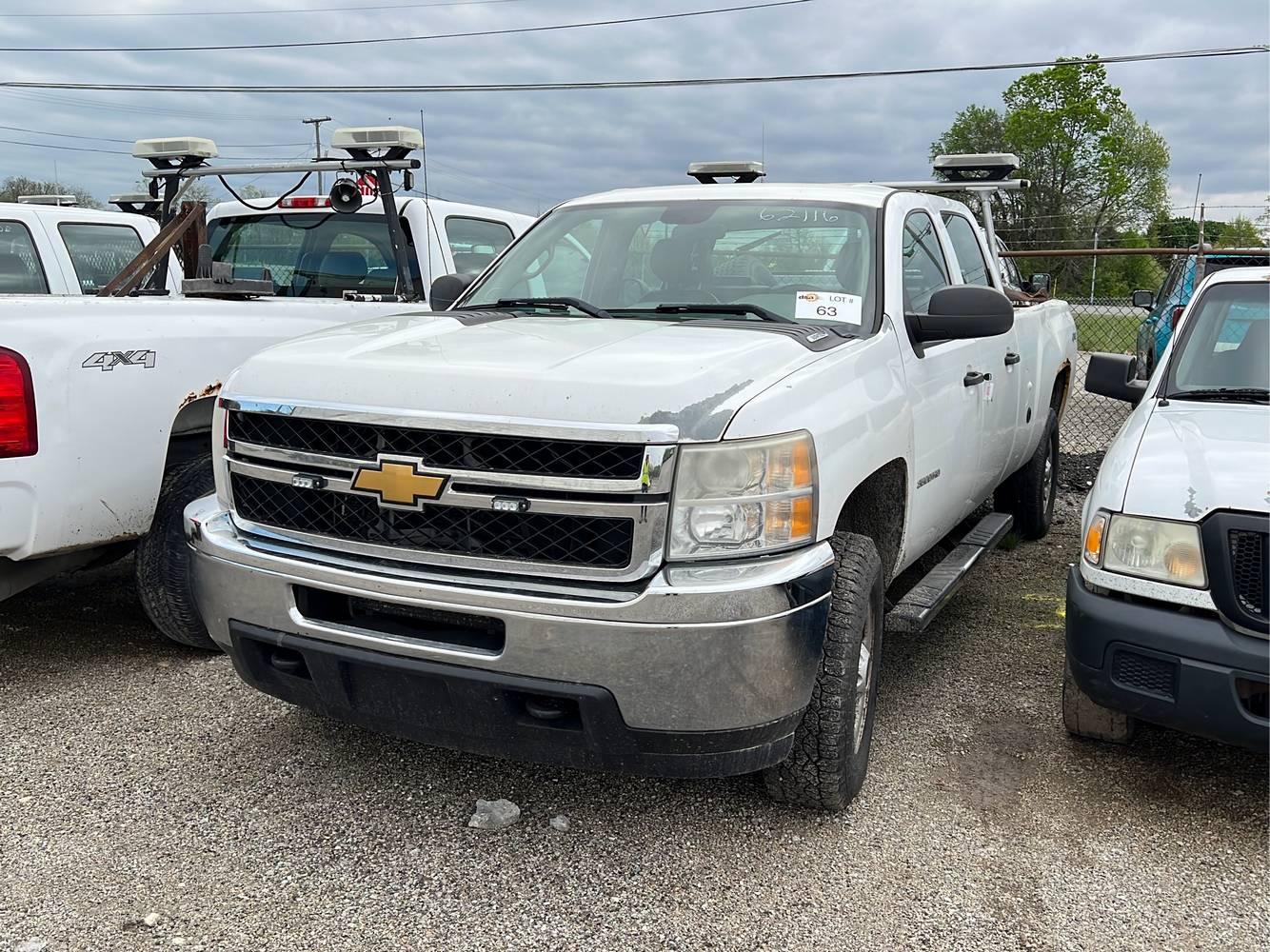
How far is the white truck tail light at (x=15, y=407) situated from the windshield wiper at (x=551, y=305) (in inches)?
60.0

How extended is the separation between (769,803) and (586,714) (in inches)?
39.3

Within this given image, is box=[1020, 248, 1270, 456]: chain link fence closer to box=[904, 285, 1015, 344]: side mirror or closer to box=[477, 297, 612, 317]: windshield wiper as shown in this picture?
box=[904, 285, 1015, 344]: side mirror

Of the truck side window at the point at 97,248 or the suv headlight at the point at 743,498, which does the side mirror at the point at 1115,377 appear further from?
the truck side window at the point at 97,248

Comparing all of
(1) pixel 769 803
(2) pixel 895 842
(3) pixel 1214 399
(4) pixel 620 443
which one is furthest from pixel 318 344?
(3) pixel 1214 399

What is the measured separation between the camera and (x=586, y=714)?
8.95 ft

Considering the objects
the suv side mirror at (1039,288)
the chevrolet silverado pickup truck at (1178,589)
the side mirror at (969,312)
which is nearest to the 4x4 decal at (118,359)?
the side mirror at (969,312)

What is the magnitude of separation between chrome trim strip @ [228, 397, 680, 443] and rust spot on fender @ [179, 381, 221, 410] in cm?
135

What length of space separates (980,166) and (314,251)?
4016 millimetres

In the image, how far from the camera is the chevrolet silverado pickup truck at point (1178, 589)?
9.99 ft

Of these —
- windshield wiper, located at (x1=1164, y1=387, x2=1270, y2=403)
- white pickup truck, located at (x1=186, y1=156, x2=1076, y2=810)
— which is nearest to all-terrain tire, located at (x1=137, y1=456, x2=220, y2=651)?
white pickup truck, located at (x1=186, y1=156, x2=1076, y2=810)

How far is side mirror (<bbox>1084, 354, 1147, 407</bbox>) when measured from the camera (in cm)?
491

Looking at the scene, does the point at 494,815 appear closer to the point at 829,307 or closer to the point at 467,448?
the point at 467,448

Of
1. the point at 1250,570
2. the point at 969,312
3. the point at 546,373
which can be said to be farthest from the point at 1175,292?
the point at 546,373

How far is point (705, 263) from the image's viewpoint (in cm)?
407
